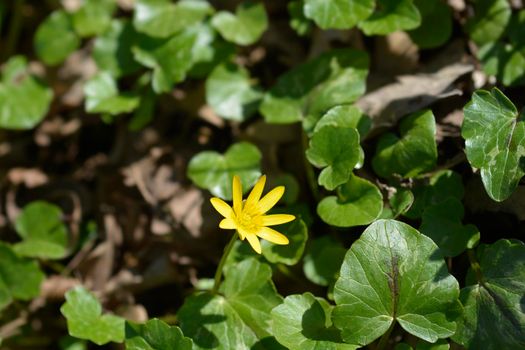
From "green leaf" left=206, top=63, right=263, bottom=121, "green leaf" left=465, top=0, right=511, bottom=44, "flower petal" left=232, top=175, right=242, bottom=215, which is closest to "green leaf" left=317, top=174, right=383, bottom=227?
"flower petal" left=232, top=175, right=242, bottom=215

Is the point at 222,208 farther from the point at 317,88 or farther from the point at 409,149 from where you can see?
the point at 317,88

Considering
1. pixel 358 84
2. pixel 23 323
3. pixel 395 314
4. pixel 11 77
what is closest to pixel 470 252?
pixel 395 314

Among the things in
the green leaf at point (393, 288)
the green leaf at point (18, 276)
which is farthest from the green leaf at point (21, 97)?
the green leaf at point (393, 288)

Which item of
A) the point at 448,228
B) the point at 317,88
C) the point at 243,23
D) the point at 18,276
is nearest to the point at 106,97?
the point at 243,23

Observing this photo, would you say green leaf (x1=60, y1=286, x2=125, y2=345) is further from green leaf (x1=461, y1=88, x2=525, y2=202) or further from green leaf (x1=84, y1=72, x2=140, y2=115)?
green leaf (x1=461, y1=88, x2=525, y2=202)

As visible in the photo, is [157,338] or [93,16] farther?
[93,16]

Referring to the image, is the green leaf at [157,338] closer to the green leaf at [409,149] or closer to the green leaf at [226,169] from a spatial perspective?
the green leaf at [226,169]
